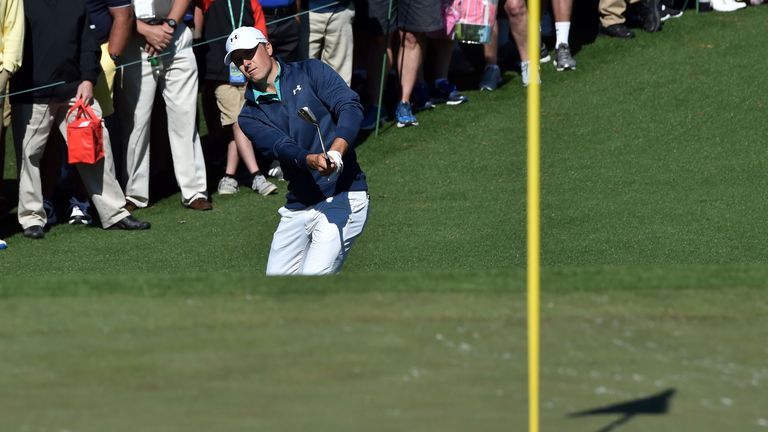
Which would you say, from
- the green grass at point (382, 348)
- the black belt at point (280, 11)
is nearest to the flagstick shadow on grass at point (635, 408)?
the green grass at point (382, 348)

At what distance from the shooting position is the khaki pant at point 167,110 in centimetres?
1105

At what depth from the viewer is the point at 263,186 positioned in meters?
11.4

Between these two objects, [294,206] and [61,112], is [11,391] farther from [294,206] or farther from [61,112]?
[61,112]

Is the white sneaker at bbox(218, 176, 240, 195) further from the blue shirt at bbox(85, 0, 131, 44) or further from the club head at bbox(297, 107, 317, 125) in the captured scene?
the club head at bbox(297, 107, 317, 125)

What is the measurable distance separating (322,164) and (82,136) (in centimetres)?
384

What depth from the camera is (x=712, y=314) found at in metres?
5.85

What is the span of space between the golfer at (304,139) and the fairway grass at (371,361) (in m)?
1.59

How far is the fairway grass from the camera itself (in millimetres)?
4938

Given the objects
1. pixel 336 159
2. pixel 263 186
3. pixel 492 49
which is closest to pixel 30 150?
pixel 263 186

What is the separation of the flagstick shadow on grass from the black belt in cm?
724

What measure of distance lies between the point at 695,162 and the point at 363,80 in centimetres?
352

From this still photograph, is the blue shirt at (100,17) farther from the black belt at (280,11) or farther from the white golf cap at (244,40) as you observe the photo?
the white golf cap at (244,40)

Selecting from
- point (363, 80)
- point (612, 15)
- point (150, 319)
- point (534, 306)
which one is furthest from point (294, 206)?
point (612, 15)

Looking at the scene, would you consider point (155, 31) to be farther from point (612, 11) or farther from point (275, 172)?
point (612, 11)
